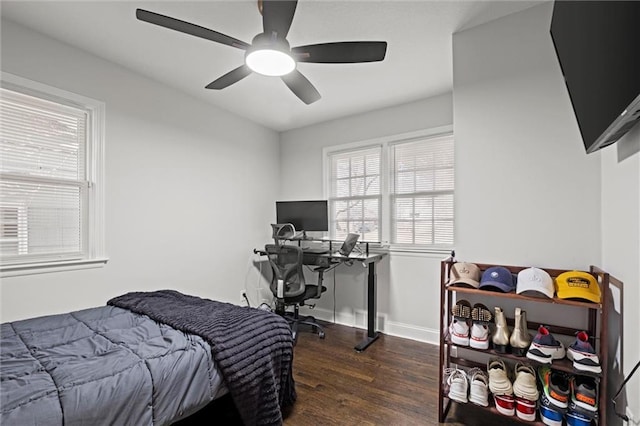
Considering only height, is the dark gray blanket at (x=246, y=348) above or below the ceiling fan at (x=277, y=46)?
below

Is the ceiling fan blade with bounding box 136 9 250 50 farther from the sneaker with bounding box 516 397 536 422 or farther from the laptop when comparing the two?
the sneaker with bounding box 516 397 536 422

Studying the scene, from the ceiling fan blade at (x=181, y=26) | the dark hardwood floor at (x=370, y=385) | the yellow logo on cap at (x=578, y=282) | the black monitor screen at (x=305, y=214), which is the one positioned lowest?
the dark hardwood floor at (x=370, y=385)

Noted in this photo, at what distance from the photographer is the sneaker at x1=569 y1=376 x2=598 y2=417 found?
1440 mm

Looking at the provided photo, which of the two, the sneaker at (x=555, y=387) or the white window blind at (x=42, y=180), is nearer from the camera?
the sneaker at (x=555, y=387)

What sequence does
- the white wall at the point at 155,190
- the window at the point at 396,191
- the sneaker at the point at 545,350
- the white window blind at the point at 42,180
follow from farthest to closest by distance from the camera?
the window at the point at 396,191 → the white wall at the point at 155,190 → the white window blind at the point at 42,180 → the sneaker at the point at 545,350

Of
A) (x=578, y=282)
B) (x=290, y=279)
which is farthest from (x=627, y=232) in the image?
(x=290, y=279)

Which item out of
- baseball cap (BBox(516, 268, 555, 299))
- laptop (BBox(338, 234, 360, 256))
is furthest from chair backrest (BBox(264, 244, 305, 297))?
baseball cap (BBox(516, 268, 555, 299))

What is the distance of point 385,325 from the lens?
3445 mm

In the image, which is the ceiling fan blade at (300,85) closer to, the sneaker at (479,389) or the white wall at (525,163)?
the white wall at (525,163)

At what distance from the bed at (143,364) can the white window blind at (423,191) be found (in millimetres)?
1992

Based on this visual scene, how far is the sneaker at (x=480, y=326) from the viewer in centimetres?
177

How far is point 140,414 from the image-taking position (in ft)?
4.22

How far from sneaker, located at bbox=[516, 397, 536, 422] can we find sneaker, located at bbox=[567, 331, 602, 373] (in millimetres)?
304

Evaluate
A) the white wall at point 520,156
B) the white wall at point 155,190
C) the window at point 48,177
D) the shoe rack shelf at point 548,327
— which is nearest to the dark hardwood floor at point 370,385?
the shoe rack shelf at point 548,327
